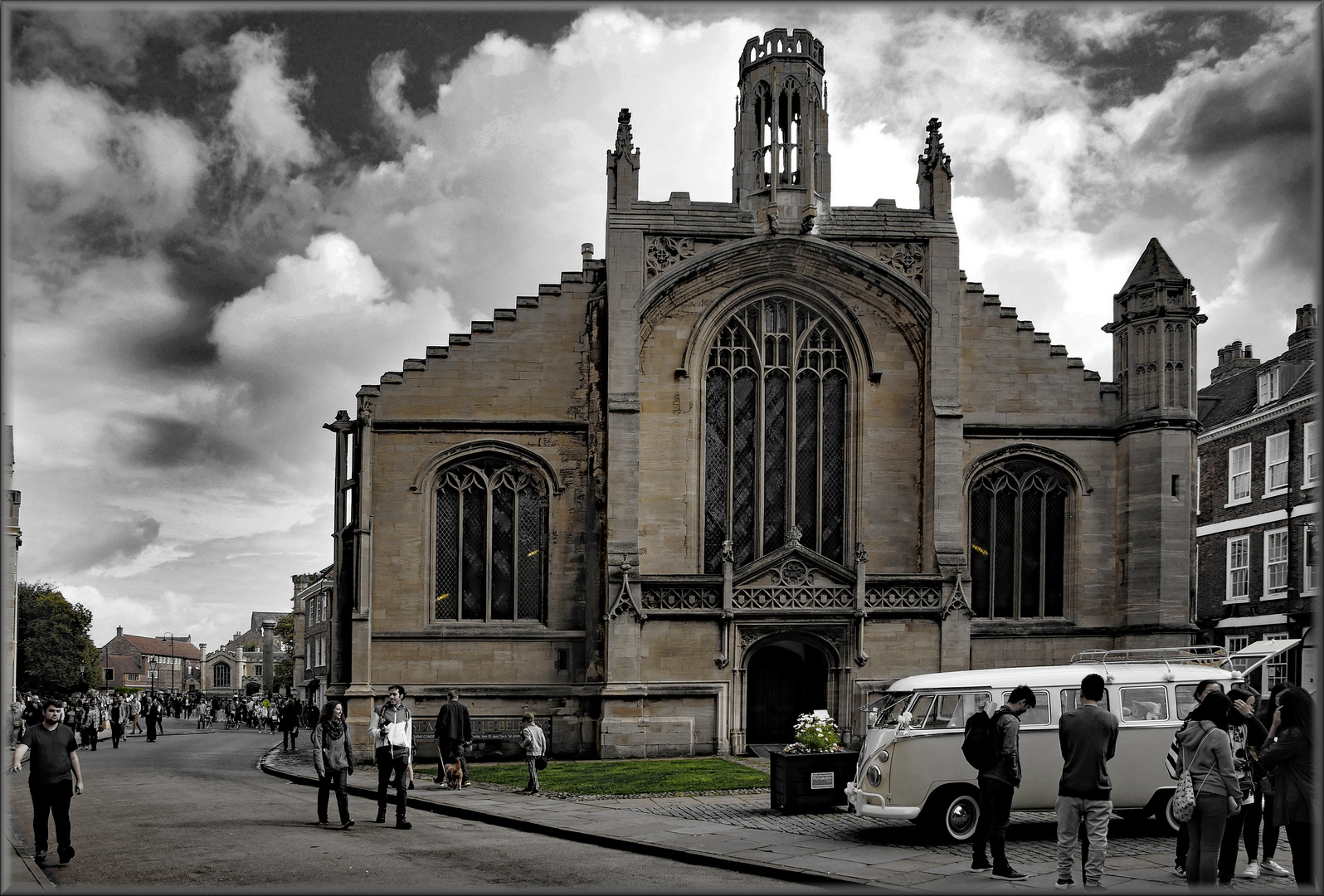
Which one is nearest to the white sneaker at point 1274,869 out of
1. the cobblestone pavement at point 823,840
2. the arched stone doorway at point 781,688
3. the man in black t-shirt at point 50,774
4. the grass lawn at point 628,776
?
the cobblestone pavement at point 823,840

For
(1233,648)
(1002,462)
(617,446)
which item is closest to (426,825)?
(617,446)

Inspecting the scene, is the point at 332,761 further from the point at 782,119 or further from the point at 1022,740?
the point at 782,119

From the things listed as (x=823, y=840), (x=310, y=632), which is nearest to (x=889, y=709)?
(x=823, y=840)

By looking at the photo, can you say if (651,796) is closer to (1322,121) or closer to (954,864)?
(954,864)

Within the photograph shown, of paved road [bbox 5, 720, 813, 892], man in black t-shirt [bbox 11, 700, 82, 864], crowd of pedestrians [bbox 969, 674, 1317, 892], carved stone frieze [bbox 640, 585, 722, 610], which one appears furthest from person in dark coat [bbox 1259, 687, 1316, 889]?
carved stone frieze [bbox 640, 585, 722, 610]

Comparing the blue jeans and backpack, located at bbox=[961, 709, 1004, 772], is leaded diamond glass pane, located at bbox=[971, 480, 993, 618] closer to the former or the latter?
backpack, located at bbox=[961, 709, 1004, 772]

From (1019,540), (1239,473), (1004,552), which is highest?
(1239,473)

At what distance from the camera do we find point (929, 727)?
15602mm

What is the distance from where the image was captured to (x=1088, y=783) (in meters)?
11.4

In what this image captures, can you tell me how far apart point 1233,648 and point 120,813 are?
33.7 m

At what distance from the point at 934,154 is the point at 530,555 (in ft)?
43.5

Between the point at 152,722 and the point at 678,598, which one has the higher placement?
the point at 678,598

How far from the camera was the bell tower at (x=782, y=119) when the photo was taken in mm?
29406

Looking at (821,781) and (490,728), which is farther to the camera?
(490,728)
